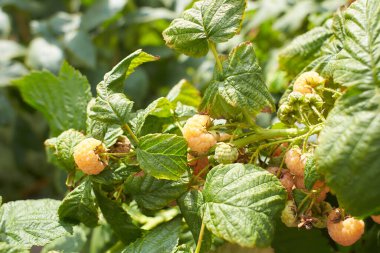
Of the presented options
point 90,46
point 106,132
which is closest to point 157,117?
point 106,132

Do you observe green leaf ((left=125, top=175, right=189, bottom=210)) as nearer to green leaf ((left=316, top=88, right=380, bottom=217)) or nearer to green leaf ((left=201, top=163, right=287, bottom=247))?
green leaf ((left=201, top=163, right=287, bottom=247))

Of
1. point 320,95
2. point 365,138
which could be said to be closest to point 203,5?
point 320,95

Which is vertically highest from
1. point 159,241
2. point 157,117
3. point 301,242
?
point 157,117

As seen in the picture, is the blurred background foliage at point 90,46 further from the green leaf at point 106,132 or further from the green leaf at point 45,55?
the green leaf at point 106,132

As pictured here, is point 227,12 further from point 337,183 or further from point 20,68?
point 20,68

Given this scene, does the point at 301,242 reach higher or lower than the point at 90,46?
lower

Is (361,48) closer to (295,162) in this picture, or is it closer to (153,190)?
(295,162)
